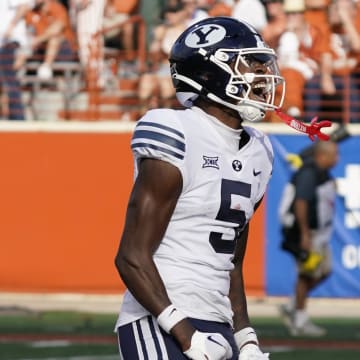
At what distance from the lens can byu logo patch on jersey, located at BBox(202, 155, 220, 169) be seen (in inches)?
148

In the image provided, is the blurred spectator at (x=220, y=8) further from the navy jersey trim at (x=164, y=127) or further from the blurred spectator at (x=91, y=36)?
the navy jersey trim at (x=164, y=127)

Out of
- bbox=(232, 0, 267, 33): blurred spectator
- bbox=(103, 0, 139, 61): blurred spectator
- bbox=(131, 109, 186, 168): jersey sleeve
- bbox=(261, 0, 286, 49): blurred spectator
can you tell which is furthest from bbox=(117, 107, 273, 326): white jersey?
bbox=(103, 0, 139, 61): blurred spectator

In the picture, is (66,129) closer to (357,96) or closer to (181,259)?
(357,96)

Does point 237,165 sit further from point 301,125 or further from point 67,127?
point 67,127

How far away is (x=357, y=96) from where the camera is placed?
498 inches

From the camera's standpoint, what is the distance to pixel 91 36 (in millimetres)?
12805

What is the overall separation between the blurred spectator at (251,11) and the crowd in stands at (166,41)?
1 cm

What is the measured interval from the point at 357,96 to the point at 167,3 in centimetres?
230

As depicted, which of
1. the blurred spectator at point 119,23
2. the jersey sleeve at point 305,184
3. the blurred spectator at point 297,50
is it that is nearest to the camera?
the jersey sleeve at point 305,184

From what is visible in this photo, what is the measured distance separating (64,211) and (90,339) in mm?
2915

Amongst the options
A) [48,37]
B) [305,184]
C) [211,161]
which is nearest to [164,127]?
[211,161]

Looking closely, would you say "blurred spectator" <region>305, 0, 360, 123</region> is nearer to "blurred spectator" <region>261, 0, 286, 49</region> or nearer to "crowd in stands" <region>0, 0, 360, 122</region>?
"crowd in stands" <region>0, 0, 360, 122</region>

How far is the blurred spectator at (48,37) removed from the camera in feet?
42.3

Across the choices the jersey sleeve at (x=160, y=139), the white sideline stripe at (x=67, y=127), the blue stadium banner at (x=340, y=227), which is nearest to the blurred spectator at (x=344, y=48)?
the blue stadium banner at (x=340, y=227)
